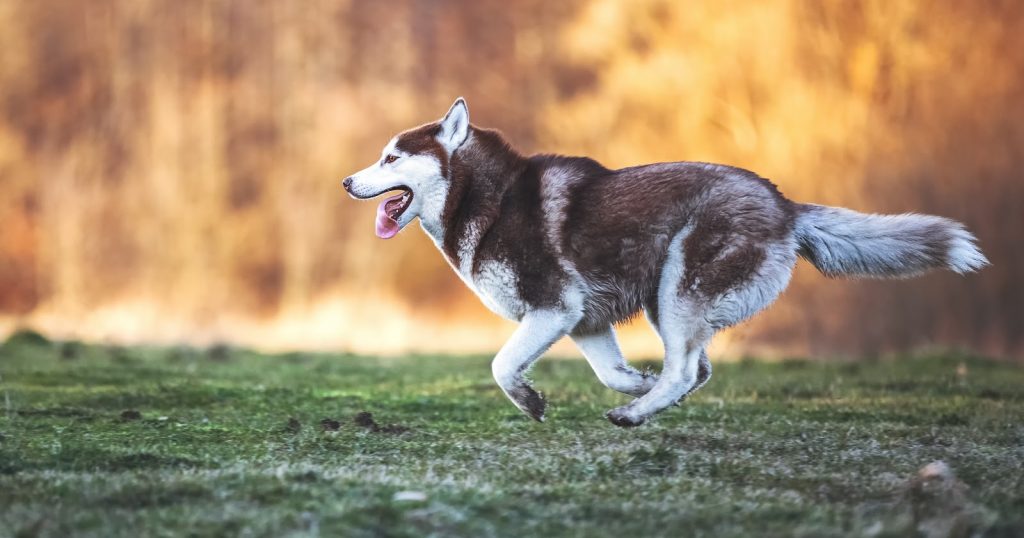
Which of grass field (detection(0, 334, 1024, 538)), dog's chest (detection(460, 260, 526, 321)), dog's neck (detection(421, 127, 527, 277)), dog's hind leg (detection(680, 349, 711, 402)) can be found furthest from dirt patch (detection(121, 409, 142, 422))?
dog's hind leg (detection(680, 349, 711, 402))

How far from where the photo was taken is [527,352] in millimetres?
6832

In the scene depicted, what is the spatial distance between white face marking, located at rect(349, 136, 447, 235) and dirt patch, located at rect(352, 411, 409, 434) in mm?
1167

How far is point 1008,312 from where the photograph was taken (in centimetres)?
1738

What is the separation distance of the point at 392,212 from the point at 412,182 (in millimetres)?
258

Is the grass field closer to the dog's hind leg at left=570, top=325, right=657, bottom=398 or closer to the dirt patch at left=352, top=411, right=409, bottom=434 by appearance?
the dirt patch at left=352, top=411, right=409, bottom=434

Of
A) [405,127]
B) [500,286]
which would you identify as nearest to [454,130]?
[500,286]

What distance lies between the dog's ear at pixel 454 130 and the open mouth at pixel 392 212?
366mm

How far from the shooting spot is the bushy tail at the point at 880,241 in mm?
6758

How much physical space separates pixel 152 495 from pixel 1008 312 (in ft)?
49.1

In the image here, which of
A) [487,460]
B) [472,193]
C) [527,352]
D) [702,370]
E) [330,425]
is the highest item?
[472,193]

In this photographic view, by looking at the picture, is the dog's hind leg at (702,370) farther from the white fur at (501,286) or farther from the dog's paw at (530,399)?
the white fur at (501,286)

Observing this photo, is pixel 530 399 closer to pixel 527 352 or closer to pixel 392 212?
pixel 527 352

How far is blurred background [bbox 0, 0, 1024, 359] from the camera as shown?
17.8 m

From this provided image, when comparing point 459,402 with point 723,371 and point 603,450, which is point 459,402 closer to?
point 603,450
